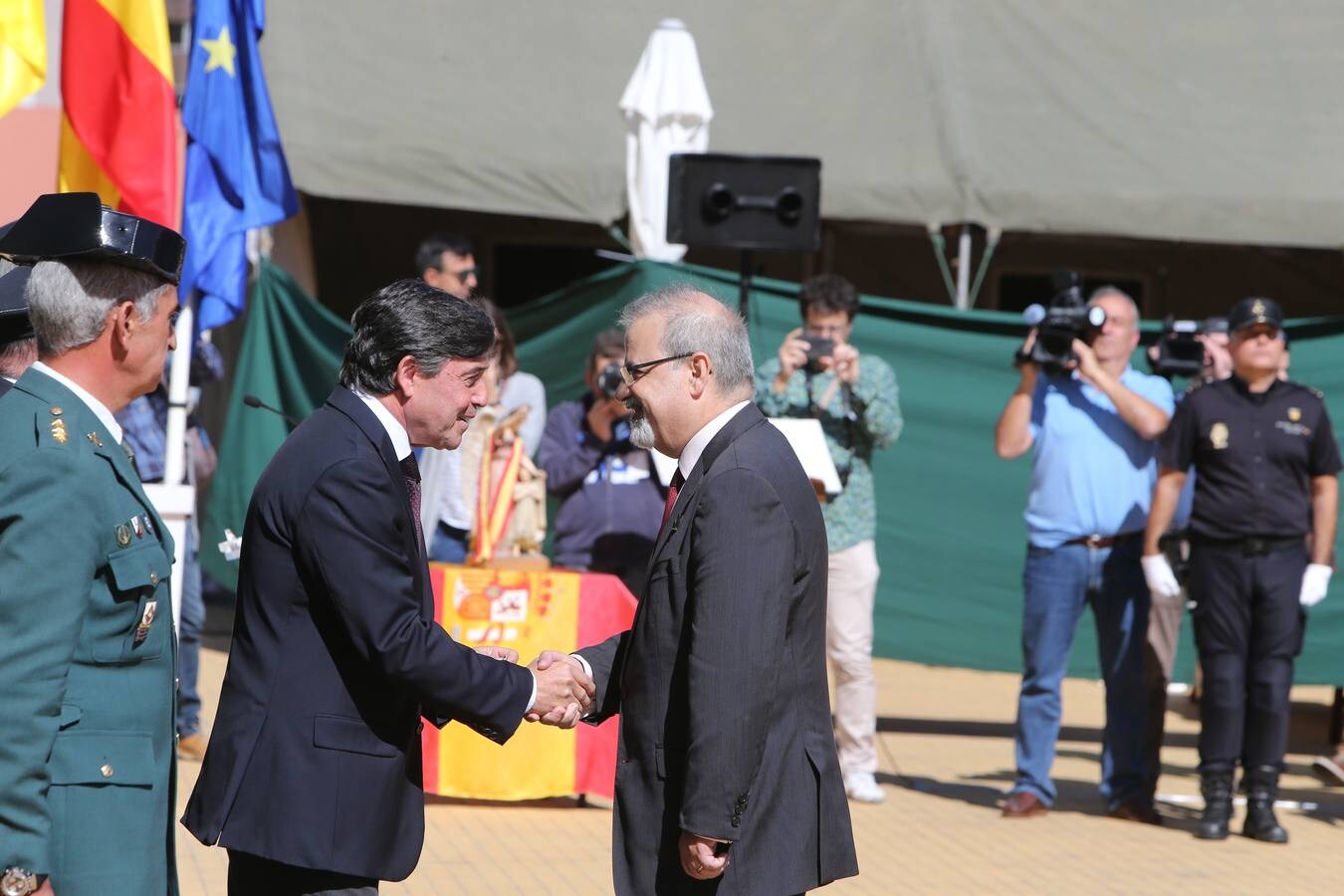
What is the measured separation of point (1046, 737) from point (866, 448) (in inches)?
58.6

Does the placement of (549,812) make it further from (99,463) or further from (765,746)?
(99,463)

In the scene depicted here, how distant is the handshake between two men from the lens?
3.87m

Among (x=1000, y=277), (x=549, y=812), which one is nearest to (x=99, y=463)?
(x=549, y=812)

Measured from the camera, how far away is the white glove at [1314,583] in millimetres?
7445

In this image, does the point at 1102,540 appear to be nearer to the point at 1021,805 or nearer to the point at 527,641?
the point at 1021,805

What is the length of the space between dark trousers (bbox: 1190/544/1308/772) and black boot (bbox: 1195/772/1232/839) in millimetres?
50

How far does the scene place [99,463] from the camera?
3.04 meters

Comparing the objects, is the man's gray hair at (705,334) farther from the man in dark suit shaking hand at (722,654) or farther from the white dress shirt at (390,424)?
the white dress shirt at (390,424)

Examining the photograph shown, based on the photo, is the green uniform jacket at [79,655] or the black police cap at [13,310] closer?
the green uniform jacket at [79,655]

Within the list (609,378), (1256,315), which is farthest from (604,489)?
(1256,315)

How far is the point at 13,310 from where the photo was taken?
3.83 metres

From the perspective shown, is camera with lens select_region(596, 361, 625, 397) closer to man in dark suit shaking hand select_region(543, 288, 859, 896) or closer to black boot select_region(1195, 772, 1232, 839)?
black boot select_region(1195, 772, 1232, 839)

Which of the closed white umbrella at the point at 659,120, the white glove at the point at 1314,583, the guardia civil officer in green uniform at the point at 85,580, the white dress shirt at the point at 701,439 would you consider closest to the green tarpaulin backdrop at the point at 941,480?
the closed white umbrella at the point at 659,120

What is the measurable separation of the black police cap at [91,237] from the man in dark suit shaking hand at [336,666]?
48 centimetres
